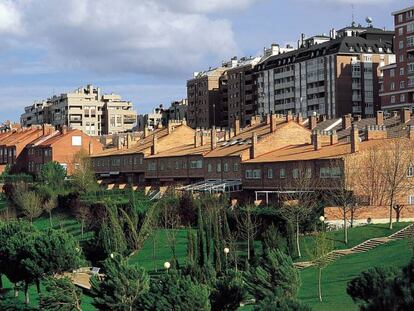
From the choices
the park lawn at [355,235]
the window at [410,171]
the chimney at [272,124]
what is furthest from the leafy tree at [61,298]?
the chimney at [272,124]

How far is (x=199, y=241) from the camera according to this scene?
45.5 m

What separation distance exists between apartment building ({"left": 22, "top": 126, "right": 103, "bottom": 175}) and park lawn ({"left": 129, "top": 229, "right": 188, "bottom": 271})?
125ft

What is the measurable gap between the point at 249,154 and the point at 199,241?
22217 mm

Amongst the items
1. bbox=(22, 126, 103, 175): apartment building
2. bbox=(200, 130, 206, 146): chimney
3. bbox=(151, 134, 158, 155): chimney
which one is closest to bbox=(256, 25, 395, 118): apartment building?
bbox=(22, 126, 103, 175): apartment building

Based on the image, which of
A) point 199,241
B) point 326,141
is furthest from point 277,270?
point 326,141

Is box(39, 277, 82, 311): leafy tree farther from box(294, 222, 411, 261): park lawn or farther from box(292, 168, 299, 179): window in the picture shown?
box(292, 168, 299, 179): window

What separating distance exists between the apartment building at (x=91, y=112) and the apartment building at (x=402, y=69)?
6727 centimetres

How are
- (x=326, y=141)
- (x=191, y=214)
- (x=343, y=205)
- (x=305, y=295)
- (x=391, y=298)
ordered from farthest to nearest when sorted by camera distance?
(x=326, y=141) → (x=191, y=214) → (x=343, y=205) → (x=305, y=295) → (x=391, y=298)

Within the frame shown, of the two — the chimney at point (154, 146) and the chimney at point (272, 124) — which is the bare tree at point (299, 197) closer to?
the chimney at point (272, 124)

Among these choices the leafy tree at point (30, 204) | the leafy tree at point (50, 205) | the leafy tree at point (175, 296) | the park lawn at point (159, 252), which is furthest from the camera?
the leafy tree at point (50, 205)

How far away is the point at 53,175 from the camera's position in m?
86.4

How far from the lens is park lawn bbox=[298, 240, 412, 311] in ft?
111

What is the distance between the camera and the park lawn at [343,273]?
33.8 metres

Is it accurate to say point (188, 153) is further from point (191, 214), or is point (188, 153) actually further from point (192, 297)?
point (192, 297)
